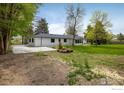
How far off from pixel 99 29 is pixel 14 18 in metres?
1.83

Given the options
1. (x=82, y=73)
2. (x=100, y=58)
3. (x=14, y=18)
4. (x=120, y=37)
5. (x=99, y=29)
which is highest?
(x=14, y=18)

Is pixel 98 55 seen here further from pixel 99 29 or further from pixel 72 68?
pixel 72 68

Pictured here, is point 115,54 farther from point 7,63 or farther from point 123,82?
point 7,63

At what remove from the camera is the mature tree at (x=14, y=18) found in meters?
3.93

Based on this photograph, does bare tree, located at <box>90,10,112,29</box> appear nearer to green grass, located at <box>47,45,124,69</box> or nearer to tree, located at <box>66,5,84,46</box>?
tree, located at <box>66,5,84,46</box>

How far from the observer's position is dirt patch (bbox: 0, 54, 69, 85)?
2895mm

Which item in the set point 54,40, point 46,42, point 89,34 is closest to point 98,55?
point 89,34

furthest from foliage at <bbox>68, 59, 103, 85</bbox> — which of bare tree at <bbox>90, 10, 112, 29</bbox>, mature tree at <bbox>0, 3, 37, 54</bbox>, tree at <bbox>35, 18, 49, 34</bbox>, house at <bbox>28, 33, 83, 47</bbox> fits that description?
mature tree at <bbox>0, 3, 37, 54</bbox>

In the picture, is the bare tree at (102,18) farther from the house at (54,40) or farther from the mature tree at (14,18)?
the mature tree at (14,18)

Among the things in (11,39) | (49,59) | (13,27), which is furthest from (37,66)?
(11,39)

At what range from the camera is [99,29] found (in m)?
3.52

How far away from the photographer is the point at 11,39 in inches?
190

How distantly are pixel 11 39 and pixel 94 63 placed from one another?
2.41 metres

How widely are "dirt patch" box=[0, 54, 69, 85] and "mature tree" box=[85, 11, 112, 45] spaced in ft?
2.58
